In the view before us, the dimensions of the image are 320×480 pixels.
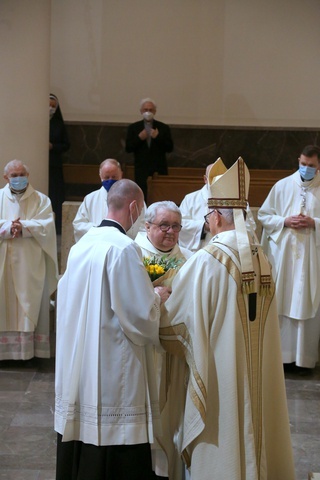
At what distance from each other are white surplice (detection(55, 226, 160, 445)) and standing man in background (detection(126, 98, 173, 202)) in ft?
20.7

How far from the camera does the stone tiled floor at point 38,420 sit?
4957 mm

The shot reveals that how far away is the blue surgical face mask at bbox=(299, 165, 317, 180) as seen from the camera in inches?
280

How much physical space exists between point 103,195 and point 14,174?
2.75 feet

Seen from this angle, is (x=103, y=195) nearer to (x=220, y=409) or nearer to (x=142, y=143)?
(x=142, y=143)

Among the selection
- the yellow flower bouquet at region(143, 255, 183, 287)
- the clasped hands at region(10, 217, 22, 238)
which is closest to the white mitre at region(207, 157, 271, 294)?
the yellow flower bouquet at region(143, 255, 183, 287)

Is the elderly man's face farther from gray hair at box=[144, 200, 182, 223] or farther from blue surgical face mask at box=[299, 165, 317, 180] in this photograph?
blue surgical face mask at box=[299, 165, 317, 180]

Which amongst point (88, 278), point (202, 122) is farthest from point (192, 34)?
point (88, 278)

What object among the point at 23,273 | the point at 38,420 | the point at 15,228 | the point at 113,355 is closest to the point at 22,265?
the point at 23,273

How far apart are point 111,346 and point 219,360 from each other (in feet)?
1.70

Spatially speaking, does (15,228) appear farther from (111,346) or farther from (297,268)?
(111,346)

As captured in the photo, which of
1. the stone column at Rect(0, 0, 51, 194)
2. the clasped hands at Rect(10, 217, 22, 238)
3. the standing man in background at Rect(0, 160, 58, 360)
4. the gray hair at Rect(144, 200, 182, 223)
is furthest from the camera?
the stone column at Rect(0, 0, 51, 194)

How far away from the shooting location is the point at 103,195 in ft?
23.8

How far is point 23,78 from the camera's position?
8.04 metres

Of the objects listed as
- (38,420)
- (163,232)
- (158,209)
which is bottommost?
(38,420)
